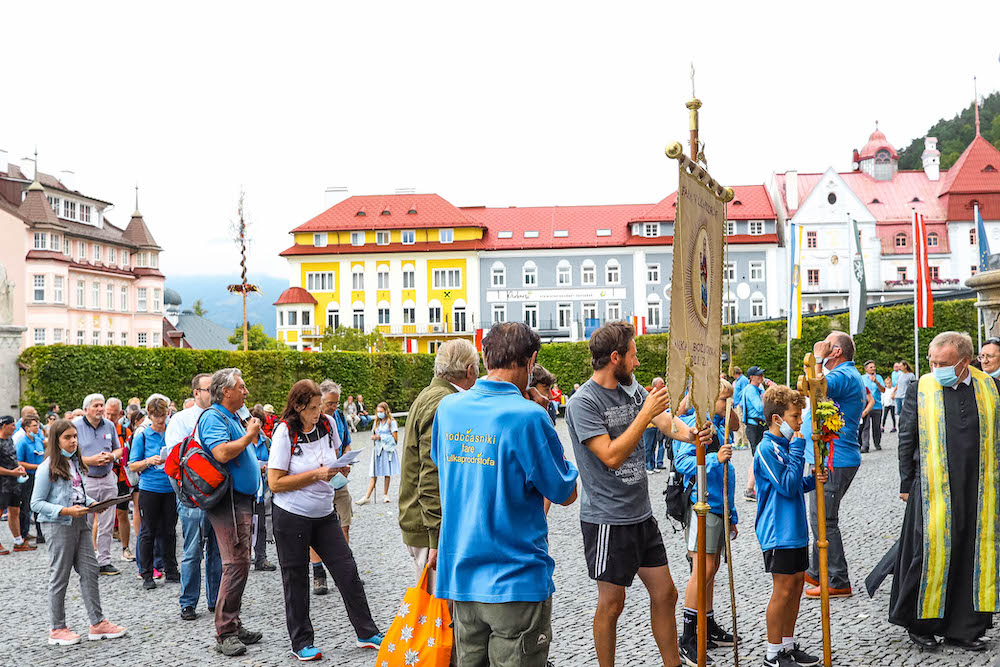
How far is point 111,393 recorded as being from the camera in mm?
29547

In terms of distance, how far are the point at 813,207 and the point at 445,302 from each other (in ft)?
96.6

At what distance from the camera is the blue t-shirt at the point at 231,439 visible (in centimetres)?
674

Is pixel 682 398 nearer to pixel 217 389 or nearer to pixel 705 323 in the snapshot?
pixel 705 323

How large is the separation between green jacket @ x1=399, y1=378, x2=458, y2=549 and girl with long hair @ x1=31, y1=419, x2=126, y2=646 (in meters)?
2.99

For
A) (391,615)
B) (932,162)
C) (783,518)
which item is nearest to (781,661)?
(783,518)

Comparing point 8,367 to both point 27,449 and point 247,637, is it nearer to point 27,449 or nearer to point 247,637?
point 27,449

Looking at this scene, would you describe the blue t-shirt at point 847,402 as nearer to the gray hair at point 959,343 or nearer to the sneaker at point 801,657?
the gray hair at point 959,343

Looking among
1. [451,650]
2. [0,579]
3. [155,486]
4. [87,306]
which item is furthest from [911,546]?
[87,306]

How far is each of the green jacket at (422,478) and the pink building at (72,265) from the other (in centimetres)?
5447

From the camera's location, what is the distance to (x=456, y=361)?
216 inches

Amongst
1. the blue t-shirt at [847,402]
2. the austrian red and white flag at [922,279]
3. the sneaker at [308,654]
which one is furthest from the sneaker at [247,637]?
Result: the austrian red and white flag at [922,279]

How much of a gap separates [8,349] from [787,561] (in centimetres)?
2093

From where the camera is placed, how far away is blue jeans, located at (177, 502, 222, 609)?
7676 millimetres

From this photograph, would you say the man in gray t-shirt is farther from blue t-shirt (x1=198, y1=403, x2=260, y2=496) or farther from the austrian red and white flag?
the austrian red and white flag
